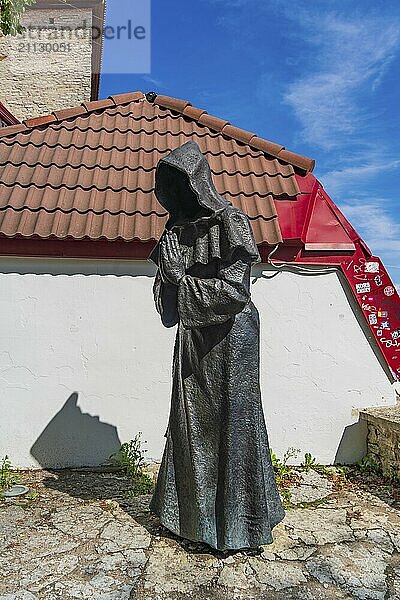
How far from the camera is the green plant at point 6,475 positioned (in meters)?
5.00

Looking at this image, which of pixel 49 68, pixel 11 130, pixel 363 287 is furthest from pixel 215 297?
pixel 49 68

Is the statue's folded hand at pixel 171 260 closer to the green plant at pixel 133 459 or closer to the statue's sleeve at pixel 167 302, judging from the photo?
the statue's sleeve at pixel 167 302

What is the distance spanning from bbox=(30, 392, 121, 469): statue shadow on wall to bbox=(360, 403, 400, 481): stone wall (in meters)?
2.70

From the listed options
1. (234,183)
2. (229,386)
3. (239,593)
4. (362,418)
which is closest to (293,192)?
(234,183)

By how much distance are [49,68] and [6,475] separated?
11524 mm

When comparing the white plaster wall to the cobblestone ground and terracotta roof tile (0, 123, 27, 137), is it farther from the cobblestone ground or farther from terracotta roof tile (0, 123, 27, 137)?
terracotta roof tile (0, 123, 27, 137)

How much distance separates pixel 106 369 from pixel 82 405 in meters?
0.46

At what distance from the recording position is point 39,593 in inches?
120

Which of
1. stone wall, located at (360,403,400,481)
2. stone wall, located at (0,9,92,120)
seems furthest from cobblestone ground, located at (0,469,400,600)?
stone wall, located at (0,9,92,120)

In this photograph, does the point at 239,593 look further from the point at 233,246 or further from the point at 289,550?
the point at 233,246

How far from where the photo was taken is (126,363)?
556cm

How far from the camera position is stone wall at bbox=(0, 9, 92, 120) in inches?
527

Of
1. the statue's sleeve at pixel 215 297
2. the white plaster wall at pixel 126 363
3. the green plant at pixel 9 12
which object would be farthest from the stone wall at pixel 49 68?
the statue's sleeve at pixel 215 297

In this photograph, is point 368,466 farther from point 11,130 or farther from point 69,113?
point 11,130
